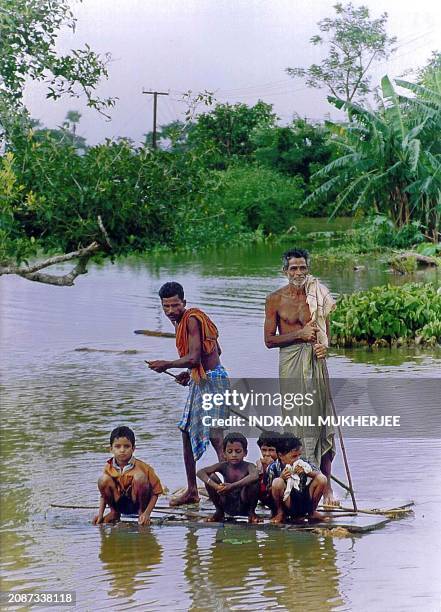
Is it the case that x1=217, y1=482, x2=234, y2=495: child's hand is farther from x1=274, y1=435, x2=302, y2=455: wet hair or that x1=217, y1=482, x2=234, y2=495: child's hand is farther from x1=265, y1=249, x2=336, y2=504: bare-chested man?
x1=265, y1=249, x2=336, y2=504: bare-chested man

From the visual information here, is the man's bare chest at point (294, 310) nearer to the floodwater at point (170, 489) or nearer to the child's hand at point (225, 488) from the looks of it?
the child's hand at point (225, 488)

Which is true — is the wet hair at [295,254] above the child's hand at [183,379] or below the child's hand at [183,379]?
above

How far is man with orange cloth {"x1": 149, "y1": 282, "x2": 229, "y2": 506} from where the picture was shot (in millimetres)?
5766

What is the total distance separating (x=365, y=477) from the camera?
22.3ft

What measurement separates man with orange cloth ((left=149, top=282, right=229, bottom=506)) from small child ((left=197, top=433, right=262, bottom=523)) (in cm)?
23

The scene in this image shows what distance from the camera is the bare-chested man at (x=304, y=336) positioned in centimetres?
571

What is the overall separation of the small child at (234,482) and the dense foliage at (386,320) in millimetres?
6510

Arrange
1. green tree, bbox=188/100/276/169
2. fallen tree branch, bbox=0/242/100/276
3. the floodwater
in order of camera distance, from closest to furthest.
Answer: the floodwater, fallen tree branch, bbox=0/242/100/276, green tree, bbox=188/100/276/169

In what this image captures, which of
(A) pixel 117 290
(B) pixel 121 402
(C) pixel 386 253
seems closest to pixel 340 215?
(C) pixel 386 253

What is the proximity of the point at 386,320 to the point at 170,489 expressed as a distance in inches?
234

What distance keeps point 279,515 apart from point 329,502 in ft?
1.15

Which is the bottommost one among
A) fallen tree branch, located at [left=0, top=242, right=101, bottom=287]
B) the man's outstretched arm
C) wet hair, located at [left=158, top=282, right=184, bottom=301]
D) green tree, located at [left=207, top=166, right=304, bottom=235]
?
the man's outstretched arm

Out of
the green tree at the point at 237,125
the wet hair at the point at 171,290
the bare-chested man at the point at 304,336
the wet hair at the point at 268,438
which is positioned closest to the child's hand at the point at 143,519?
the wet hair at the point at 268,438

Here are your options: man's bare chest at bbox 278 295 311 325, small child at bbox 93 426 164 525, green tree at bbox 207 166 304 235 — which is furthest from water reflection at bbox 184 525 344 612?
green tree at bbox 207 166 304 235
